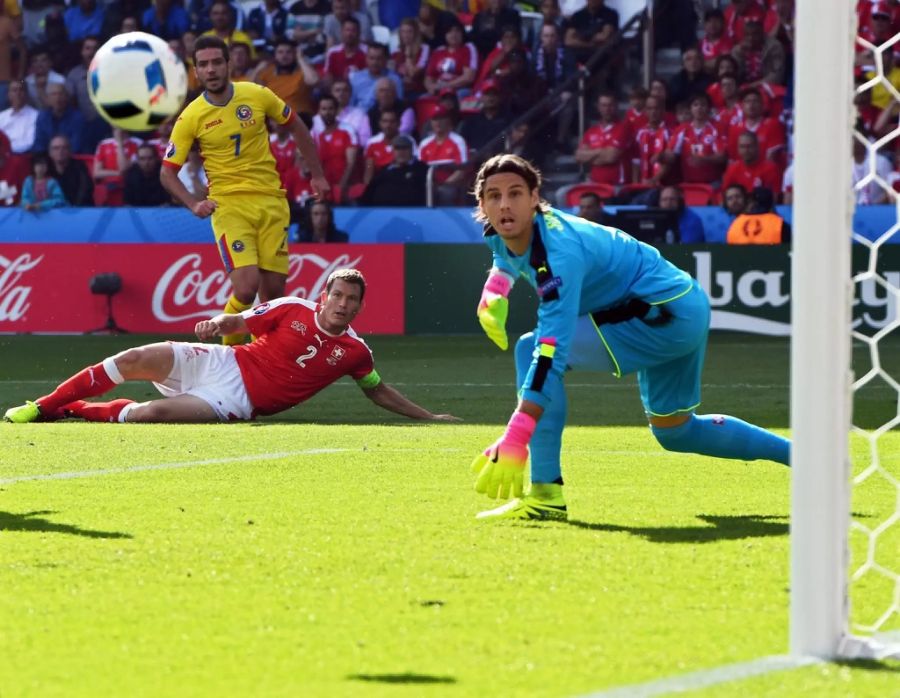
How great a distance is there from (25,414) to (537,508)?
4698mm

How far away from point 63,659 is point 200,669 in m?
0.33

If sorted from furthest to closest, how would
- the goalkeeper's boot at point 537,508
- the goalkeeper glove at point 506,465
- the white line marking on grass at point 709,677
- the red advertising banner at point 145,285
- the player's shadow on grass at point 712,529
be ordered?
the red advertising banner at point 145,285
the goalkeeper's boot at point 537,508
the player's shadow on grass at point 712,529
the goalkeeper glove at point 506,465
the white line marking on grass at point 709,677

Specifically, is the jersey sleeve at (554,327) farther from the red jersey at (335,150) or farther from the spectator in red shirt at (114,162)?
the spectator in red shirt at (114,162)

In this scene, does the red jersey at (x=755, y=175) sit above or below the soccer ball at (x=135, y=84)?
below

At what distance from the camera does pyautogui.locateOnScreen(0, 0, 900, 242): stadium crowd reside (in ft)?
58.9

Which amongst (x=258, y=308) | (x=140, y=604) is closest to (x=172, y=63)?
(x=258, y=308)

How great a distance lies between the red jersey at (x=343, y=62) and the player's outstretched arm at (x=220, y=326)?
10837 mm

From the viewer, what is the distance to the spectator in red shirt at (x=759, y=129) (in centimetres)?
1770

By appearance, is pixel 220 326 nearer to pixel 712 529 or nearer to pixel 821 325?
pixel 712 529

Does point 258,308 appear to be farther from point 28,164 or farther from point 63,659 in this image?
point 28,164

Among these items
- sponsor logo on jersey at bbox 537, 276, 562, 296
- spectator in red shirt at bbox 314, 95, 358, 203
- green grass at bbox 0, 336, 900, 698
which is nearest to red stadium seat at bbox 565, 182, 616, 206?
spectator in red shirt at bbox 314, 95, 358, 203

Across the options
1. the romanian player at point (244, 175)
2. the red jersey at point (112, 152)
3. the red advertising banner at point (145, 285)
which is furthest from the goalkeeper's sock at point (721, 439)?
the red jersey at point (112, 152)

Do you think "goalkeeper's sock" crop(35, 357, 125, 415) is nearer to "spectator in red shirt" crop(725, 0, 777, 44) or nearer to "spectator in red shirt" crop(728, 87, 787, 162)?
"spectator in red shirt" crop(728, 87, 787, 162)

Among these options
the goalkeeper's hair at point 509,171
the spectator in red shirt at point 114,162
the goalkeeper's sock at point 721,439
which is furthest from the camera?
the spectator in red shirt at point 114,162
